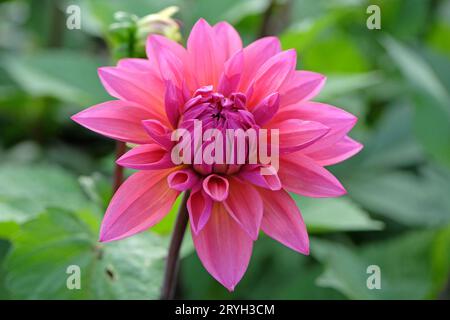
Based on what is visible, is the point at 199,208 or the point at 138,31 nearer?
the point at 199,208

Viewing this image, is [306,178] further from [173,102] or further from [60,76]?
[60,76]

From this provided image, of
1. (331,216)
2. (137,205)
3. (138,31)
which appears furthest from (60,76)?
(137,205)

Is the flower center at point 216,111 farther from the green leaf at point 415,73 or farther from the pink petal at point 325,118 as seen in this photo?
the green leaf at point 415,73

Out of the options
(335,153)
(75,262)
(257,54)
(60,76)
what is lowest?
(75,262)

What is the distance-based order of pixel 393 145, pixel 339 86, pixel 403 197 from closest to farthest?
1. pixel 339 86
2. pixel 403 197
3. pixel 393 145

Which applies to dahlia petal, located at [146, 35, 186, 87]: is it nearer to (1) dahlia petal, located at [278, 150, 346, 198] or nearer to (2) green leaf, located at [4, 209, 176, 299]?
(1) dahlia petal, located at [278, 150, 346, 198]

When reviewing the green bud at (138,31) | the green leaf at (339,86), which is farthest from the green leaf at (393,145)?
the green bud at (138,31)
